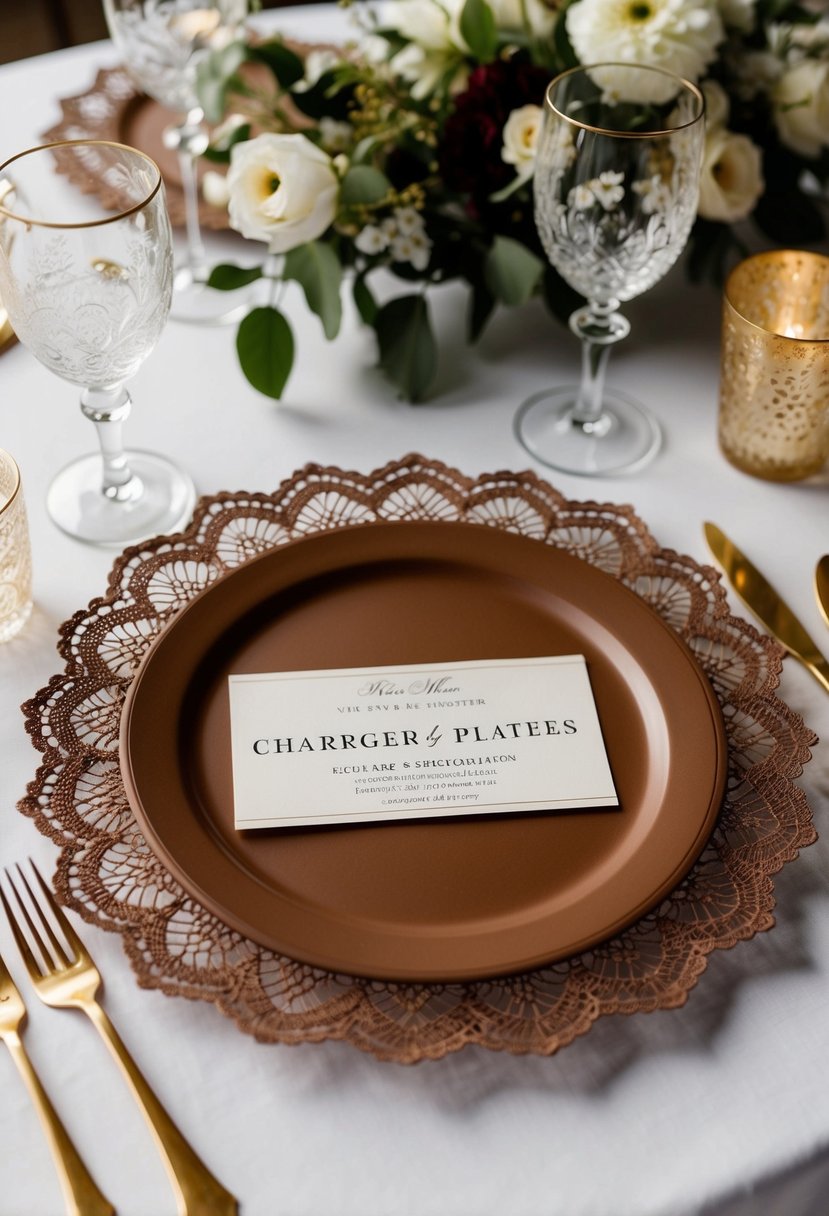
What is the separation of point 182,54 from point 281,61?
95 millimetres

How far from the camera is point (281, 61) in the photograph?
108 centimetres

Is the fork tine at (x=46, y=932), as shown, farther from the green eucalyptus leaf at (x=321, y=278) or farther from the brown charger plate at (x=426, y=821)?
the green eucalyptus leaf at (x=321, y=278)

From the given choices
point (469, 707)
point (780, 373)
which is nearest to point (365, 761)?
point (469, 707)

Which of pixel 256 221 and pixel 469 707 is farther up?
pixel 256 221

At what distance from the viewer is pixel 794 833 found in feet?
2.28

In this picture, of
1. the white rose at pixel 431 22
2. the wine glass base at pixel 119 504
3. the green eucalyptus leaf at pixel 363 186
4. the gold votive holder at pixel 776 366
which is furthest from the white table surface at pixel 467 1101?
the white rose at pixel 431 22

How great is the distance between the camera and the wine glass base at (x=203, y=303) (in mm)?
1119

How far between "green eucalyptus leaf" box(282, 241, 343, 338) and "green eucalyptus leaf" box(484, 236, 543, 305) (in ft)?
0.46

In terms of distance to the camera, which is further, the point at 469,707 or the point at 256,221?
the point at 256,221

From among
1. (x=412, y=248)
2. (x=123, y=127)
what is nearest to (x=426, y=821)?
(x=412, y=248)

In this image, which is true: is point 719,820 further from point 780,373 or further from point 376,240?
point 376,240

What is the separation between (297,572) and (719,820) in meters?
0.33

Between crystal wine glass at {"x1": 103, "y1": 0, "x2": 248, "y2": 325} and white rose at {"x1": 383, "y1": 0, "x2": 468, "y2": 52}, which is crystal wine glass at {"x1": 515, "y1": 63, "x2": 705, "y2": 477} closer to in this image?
white rose at {"x1": 383, "y1": 0, "x2": 468, "y2": 52}

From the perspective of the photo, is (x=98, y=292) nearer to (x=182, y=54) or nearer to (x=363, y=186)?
(x=363, y=186)
